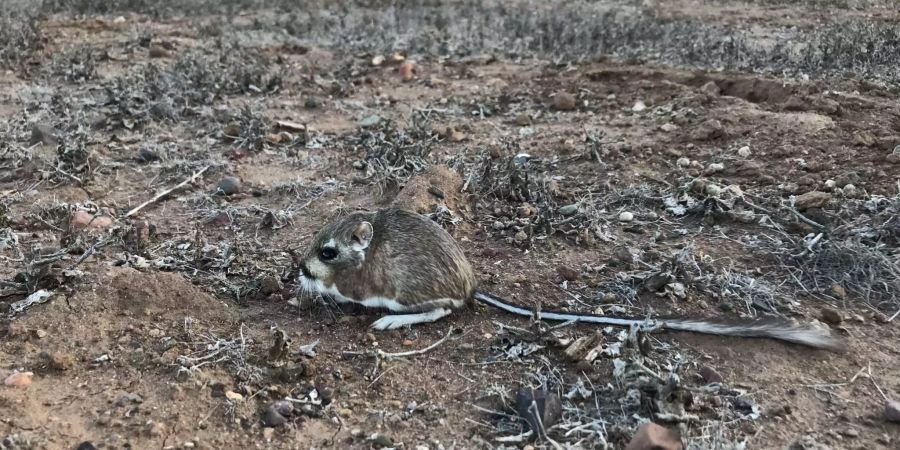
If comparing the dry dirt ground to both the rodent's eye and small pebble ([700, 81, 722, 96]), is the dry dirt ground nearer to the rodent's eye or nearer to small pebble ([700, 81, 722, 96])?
small pebble ([700, 81, 722, 96])

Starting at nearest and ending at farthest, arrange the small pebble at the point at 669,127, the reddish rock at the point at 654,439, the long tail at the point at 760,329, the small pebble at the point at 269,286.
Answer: the reddish rock at the point at 654,439 → the long tail at the point at 760,329 → the small pebble at the point at 269,286 → the small pebble at the point at 669,127

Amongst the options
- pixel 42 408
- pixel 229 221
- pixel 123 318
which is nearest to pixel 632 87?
pixel 229 221

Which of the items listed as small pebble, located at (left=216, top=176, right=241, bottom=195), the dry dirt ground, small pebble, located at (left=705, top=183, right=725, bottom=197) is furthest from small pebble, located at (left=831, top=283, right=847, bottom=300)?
small pebble, located at (left=216, top=176, right=241, bottom=195)

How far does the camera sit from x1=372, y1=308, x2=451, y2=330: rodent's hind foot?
12.3 ft

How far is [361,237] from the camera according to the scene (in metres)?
3.88

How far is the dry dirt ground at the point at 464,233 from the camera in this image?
10.3 ft

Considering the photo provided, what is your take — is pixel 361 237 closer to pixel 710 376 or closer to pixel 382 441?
pixel 382 441

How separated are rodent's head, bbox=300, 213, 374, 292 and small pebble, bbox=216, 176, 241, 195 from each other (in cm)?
188

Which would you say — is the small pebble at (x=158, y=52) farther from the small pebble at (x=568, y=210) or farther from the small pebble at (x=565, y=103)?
the small pebble at (x=568, y=210)

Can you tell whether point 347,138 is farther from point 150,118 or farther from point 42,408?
point 42,408

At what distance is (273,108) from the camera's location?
7473mm

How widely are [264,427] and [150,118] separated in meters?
4.78

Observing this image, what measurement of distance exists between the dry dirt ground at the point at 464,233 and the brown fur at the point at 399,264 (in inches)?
6.9

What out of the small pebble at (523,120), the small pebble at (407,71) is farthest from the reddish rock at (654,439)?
the small pebble at (407,71)
